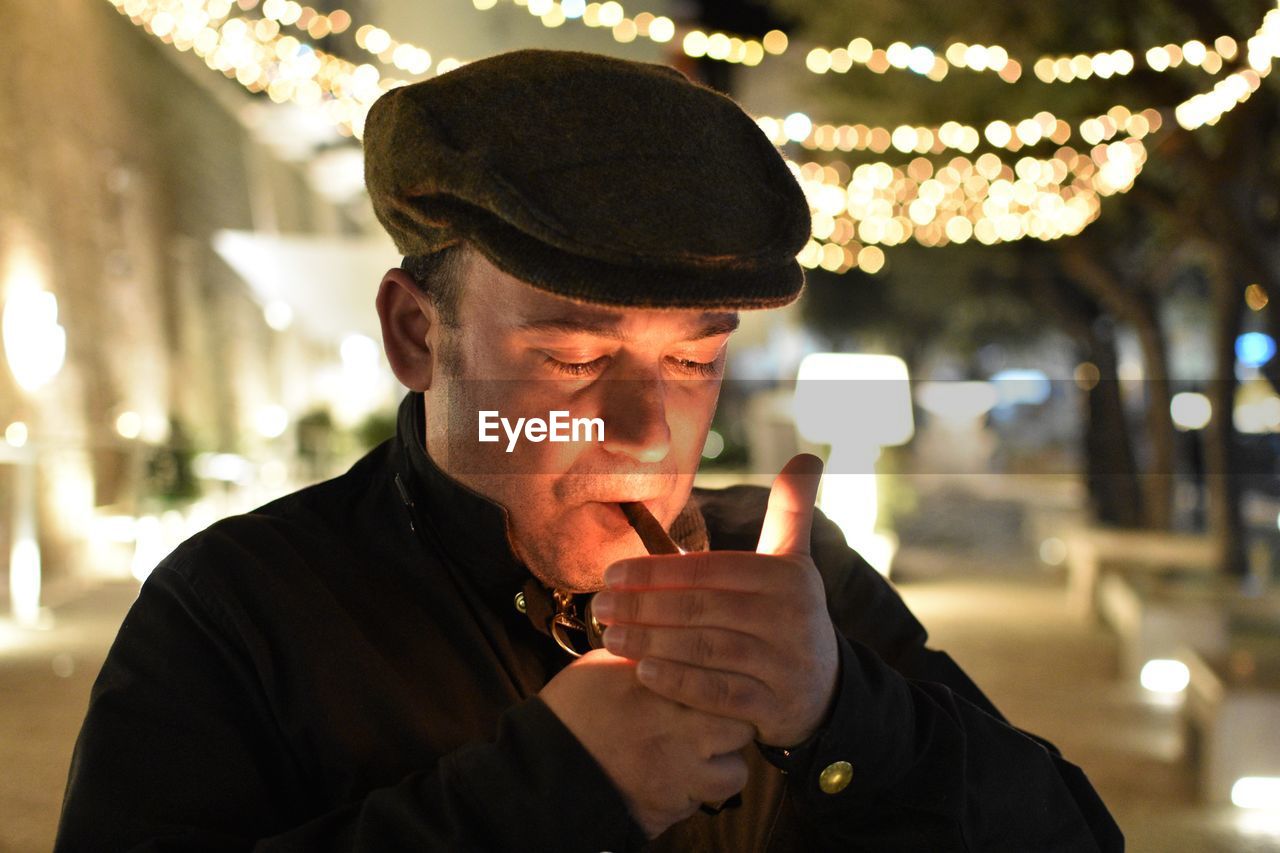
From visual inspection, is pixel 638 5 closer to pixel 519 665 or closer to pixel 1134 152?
pixel 1134 152

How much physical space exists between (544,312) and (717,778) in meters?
0.42

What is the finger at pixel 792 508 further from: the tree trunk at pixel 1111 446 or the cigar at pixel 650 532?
the tree trunk at pixel 1111 446

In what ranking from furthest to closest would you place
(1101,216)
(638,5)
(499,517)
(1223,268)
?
1. (1101,216)
2. (638,5)
3. (1223,268)
4. (499,517)

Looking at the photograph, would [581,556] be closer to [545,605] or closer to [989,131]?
[545,605]

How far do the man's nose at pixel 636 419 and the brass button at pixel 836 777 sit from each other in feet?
0.99

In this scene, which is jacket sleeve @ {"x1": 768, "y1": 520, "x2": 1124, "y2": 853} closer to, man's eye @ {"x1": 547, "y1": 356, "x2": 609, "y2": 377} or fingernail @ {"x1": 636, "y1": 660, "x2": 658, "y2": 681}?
fingernail @ {"x1": 636, "y1": 660, "x2": 658, "y2": 681}

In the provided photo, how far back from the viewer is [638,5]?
11047mm

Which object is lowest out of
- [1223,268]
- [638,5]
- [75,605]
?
[75,605]

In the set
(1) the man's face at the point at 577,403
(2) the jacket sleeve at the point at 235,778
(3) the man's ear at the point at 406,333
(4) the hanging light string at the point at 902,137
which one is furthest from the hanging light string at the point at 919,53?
(2) the jacket sleeve at the point at 235,778

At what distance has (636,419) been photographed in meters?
1.12

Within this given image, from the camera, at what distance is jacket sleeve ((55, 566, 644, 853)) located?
0.95 metres

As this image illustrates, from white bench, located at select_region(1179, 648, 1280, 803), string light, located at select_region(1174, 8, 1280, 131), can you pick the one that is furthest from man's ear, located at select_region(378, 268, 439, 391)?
string light, located at select_region(1174, 8, 1280, 131)

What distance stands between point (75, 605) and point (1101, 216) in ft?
32.6

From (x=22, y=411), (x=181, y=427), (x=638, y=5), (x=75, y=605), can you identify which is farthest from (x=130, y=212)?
(x=638, y=5)
